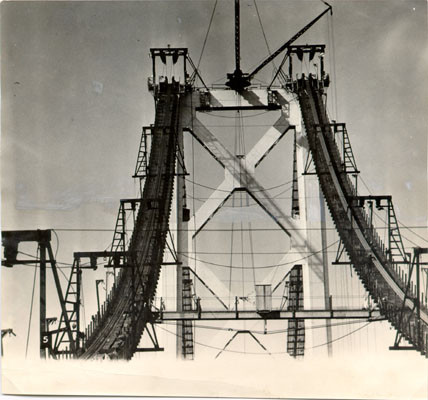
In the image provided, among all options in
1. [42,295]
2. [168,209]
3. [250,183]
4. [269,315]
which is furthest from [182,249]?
[42,295]

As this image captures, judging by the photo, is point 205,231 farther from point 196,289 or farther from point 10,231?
point 10,231

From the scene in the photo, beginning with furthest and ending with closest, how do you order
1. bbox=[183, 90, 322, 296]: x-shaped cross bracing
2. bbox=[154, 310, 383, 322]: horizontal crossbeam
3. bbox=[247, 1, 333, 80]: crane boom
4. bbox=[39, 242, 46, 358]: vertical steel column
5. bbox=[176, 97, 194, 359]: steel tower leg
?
bbox=[183, 90, 322, 296]: x-shaped cross bracing, bbox=[176, 97, 194, 359]: steel tower leg, bbox=[154, 310, 383, 322]: horizontal crossbeam, bbox=[247, 1, 333, 80]: crane boom, bbox=[39, 242, 46, 358]: vertical steel column

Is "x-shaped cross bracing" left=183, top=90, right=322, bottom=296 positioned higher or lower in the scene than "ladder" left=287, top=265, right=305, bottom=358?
higher

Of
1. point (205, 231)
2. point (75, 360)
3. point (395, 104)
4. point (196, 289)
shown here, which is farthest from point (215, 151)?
point (75, 360)

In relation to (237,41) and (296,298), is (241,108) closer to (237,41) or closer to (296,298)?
(237,41)

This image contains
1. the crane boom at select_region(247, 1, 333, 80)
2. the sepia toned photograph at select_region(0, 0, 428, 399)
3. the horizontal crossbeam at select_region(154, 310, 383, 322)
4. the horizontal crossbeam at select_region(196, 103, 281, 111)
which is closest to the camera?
the sepia toned photograph at select_region(0, 0, 428, 399)

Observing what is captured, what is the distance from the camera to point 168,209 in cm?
1130

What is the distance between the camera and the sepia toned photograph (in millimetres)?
7355

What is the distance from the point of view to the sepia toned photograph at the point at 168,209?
7355mm

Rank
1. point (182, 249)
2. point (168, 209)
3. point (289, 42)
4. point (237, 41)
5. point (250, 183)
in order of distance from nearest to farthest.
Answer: point (237, 41) → point (289, 42) → point (168, 209) → point (182, 249) → point (250, 183)

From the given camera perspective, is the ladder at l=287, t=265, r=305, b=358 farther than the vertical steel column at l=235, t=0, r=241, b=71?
Yes

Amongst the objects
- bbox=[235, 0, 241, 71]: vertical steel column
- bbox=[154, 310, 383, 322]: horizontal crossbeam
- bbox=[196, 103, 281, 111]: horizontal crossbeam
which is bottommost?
bbox=[154, 310, 383, 322]: horizontal crossbeam

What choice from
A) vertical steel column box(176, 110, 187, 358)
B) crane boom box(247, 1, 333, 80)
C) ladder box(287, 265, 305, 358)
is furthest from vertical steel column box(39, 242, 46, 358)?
ladder box(287, 265, 305, 358)

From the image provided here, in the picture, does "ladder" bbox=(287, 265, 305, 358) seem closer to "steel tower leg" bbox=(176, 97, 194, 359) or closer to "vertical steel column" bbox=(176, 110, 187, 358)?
"steel tower leg" bbox=(176, 97, 194, 359)
